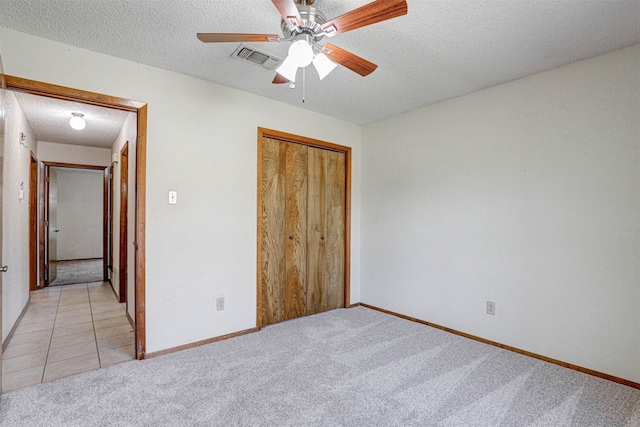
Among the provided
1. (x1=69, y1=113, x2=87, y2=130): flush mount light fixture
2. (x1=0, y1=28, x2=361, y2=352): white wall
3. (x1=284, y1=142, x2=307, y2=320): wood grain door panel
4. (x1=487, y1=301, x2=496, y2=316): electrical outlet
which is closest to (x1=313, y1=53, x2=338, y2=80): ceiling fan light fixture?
(x1=0, y1=28, x2=361, y2=352): white wall

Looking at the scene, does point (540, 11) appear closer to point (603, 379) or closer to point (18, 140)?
point (603, 379)

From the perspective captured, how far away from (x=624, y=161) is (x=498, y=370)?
1.76 meters

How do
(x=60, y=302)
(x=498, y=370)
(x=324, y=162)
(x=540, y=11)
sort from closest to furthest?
1. (x=540, y=11)
2. (x=498, y=370)
3. (x=324, y=162)
4. (x=60, y=302)

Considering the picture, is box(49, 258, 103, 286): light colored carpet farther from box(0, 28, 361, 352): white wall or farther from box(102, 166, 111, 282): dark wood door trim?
box(0, 28, 361, 352): white wall

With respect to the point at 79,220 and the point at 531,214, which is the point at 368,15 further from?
the point at 79,220

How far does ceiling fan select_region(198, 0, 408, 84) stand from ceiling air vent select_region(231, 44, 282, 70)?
0.63m

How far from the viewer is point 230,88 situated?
301 cm

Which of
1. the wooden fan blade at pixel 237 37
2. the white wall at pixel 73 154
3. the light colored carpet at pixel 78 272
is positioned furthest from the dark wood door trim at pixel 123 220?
the wooden fan blade at pixel 237 37

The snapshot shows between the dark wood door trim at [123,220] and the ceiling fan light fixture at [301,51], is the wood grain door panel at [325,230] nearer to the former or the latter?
the ceiling fan light fixture at [301,51]

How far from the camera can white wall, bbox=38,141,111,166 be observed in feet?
16.7

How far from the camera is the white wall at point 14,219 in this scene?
2842mm

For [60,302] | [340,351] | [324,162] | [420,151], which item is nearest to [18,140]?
[60,302]

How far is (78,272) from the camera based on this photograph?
245 inches

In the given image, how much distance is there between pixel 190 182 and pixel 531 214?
9.70 feet
